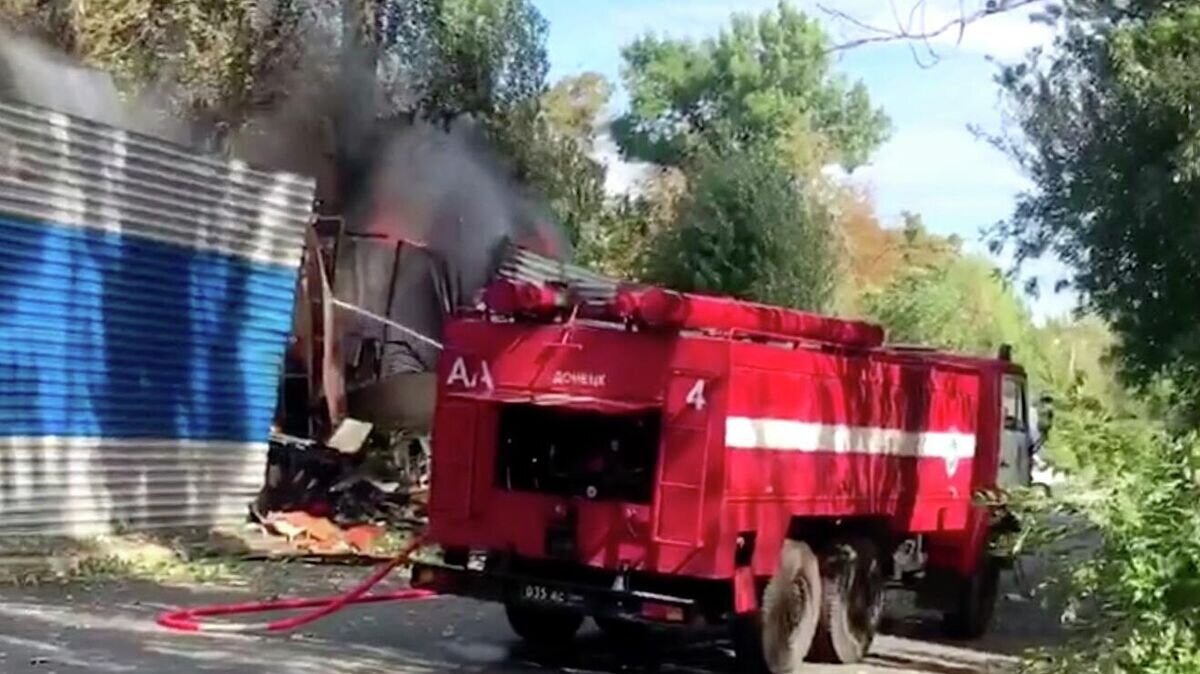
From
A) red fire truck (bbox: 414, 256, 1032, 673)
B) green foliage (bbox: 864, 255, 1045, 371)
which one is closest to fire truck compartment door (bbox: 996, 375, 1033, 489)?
red fire truck (bbox: 414, 256, 1032, 673)

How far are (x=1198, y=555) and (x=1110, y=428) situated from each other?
2.11ft

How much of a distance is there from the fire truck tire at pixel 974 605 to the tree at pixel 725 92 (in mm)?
42113

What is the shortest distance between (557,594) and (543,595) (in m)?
0.11

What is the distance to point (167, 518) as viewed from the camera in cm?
1977

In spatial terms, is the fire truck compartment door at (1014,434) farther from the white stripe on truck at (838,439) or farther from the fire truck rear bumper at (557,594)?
the fire truck rear bumper at (557,594)

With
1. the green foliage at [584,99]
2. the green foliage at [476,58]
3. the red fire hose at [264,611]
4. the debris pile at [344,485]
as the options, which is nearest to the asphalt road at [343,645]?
the red fire hose at [264,611]

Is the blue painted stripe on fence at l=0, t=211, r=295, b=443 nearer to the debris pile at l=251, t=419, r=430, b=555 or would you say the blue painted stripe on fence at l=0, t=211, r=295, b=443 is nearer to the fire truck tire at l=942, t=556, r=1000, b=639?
the debris pile at l=251, t=419, r=430, b=555

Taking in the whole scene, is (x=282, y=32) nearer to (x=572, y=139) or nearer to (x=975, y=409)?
(x=572, y=139)

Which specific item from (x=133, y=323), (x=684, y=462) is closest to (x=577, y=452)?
(x=684, y=462)

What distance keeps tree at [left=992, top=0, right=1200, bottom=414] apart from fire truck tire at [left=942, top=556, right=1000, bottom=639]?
2.41m

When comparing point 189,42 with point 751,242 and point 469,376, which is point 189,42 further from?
point 469,376

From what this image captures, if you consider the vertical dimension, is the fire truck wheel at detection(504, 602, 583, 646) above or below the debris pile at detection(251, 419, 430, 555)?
below

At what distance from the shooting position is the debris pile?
22.0m

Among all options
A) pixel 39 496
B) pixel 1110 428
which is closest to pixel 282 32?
pixel 39 496
